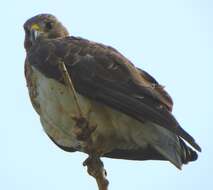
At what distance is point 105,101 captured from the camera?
26.3 ft

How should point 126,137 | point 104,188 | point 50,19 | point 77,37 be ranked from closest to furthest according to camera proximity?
point 104,188 < point 126,137 < point 77,37 < point 50,19

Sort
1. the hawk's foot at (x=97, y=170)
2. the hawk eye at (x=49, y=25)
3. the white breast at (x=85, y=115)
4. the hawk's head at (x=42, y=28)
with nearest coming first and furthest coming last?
the hawk's foot at (x=97, y=170)
the white breast at (x=85, y=115)
the hawk's head at (x=42, y=28)
the hawk eye at (x=49, y=25)

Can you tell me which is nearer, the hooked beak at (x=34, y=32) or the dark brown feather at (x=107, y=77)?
the dark brown feather at (x=107, y=77)

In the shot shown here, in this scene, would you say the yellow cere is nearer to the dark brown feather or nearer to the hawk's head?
the hawk's head

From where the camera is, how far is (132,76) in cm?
834

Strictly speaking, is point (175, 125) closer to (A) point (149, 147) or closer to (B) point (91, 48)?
(A) point (149, 147)

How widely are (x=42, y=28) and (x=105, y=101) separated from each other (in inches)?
88.0

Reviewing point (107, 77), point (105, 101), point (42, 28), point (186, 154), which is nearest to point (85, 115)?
Answer: point (105, 101)

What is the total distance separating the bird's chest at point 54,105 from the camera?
8.26 metres

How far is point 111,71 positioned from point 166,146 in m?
1.04

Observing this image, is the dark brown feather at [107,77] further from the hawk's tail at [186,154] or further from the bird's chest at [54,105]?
the hawk's tail at [186,154]

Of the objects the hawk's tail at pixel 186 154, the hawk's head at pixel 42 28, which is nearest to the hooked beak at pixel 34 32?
the hawk's head at pixel 42 28

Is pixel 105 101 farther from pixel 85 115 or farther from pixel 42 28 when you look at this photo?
pixel 42 28

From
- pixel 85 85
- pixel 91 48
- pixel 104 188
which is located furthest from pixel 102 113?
pixel 104 188
